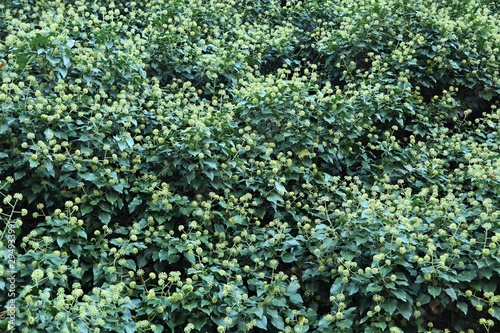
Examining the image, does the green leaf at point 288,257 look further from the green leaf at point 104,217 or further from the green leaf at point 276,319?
the green leaf at point 104,217

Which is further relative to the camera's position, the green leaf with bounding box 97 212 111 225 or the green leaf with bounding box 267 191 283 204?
the green leaf with bounding box 267 191 283 204

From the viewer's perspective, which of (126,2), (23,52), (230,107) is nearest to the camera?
(23,52)

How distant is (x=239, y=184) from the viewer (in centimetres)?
477

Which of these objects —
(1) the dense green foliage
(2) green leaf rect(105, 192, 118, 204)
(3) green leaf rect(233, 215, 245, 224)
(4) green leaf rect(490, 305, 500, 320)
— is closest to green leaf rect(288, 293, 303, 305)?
(1) the dense green foliage

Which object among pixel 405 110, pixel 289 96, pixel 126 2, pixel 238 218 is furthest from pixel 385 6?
pixel 238 218

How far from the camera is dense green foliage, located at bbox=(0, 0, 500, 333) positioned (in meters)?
3.78

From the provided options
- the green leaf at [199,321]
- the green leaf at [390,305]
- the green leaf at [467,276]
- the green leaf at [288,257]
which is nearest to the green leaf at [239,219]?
the green leaf at [288,257]

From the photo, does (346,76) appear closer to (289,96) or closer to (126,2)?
(289,96)

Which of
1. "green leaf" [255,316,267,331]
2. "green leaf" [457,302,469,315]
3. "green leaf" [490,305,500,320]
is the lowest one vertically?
"green leaf" [255,316,267,331]

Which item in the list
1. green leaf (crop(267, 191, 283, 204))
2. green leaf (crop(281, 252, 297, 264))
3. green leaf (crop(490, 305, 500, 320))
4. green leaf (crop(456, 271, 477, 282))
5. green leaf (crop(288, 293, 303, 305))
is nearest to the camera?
green leaf (crop(490, 305, 500, 320))

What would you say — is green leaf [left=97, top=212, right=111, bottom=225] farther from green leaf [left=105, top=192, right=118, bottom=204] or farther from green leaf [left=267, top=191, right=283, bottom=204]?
green leaf [left=267, top=191, right=283, bottom=204]

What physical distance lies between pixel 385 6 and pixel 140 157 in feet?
11.4

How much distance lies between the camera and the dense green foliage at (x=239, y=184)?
378 cm

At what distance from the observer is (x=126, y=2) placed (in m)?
7.29
